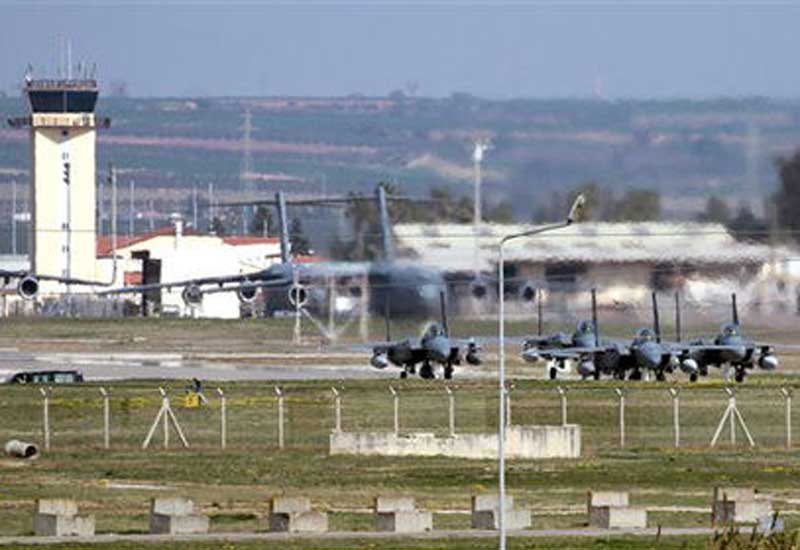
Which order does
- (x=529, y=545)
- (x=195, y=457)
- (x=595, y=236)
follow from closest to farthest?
1. (x=529, y=545)
2. (x=195, y=457)
3. (x=595, y=236)

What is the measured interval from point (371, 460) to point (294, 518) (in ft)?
63.4

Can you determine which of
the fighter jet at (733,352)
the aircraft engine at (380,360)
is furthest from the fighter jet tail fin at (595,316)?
the aircraft engine at (380,360)

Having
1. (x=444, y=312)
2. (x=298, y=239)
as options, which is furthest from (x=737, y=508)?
(x=298, y=239)

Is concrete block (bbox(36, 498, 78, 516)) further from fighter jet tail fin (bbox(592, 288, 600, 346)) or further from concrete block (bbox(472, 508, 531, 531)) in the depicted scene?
fighter jet tail fin (bbox(592, 288, 600, 346))

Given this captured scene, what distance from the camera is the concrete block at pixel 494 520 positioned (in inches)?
2172

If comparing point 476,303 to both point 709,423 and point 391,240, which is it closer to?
point 391,240

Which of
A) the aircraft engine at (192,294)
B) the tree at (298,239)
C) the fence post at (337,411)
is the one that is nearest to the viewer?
the fence post at (337,411)

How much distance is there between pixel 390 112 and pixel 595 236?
22589 mm

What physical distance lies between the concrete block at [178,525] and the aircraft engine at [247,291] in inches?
3869

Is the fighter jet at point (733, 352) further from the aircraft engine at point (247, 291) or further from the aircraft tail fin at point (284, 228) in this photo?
the aircraft engine at point (247, 291)

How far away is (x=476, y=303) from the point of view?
104 m

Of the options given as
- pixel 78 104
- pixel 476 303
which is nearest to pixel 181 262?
pixel 78 104

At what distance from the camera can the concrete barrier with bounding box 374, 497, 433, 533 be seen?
54.7 meters

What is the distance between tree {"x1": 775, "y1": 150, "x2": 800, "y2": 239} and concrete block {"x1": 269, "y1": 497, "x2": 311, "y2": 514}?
39.2m
